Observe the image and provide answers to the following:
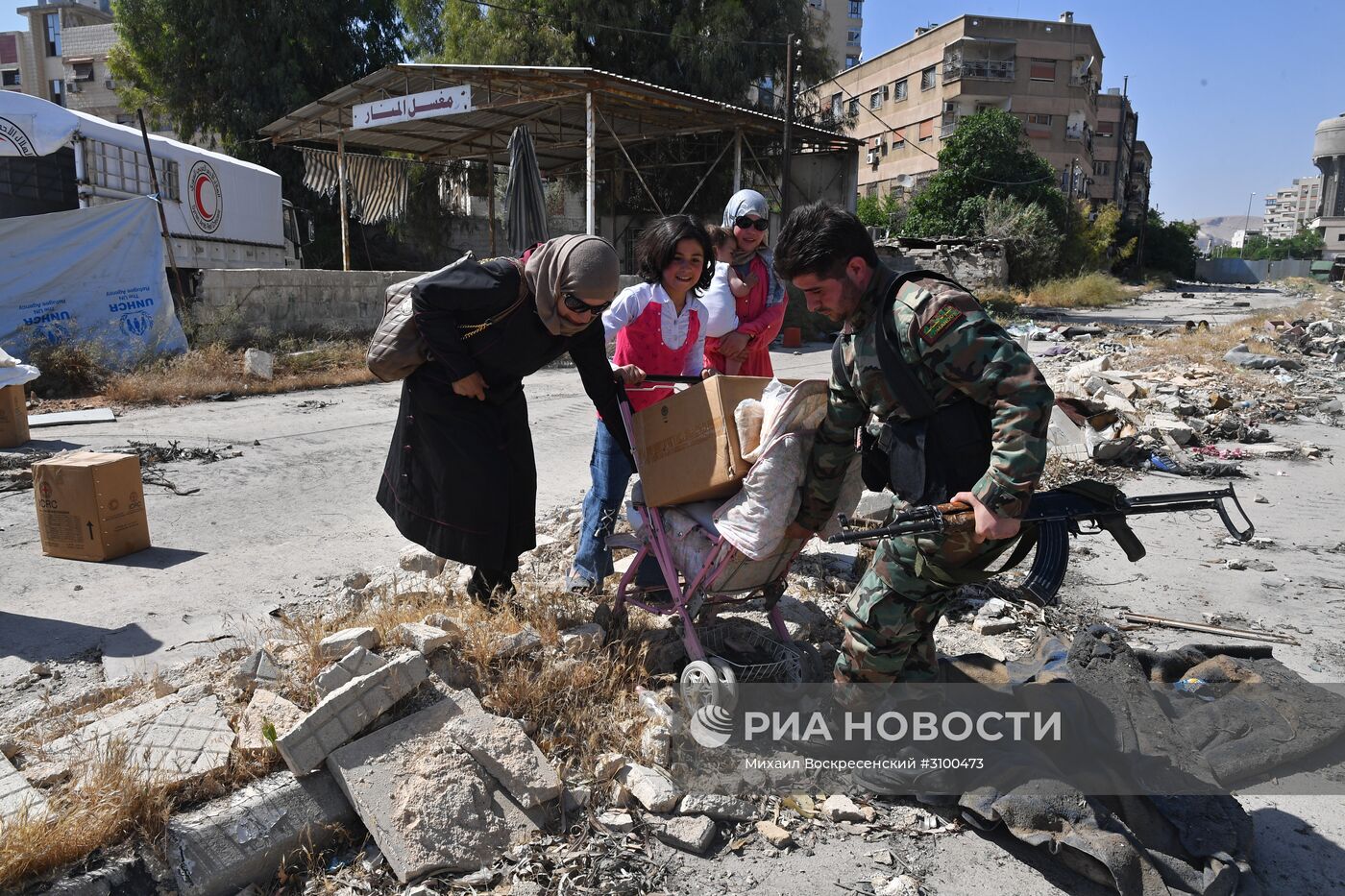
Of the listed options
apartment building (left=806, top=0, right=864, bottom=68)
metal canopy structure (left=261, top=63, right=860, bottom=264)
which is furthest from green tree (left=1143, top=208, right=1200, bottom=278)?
metal canopy structure (left=261, top=63, right=860, bottom=264)

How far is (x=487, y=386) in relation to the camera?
317 cm

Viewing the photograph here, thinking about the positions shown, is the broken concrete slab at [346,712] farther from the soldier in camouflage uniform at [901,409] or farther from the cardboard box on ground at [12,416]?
the cardboard box on ground at [12,416]

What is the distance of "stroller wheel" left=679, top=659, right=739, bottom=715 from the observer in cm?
274

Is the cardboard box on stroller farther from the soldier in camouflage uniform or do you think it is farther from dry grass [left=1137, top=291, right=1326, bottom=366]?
dry grass [left=1137, top=291, right=1326, bottom=366]

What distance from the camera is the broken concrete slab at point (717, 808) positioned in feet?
8.27

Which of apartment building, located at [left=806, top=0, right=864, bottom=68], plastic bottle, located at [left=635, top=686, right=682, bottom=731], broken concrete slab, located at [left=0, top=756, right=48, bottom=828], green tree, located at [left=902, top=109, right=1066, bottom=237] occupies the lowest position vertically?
plastic bottle, located at [left=635, top=686, right=682, bottom=731]

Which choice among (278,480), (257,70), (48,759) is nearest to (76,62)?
(257,70)

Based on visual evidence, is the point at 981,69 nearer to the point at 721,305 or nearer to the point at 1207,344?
the point at 1207,344

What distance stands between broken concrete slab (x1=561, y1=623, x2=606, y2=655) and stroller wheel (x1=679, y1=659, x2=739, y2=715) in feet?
1.31

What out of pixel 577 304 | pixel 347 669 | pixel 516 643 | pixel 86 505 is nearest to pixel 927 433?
pixel 577 304

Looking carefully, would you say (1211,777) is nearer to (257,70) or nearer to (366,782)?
(366,782)

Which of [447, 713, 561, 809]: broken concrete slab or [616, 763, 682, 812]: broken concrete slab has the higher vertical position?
[447, 713, 561, 809]: broken concrete slab

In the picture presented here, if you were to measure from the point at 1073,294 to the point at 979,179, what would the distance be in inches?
271

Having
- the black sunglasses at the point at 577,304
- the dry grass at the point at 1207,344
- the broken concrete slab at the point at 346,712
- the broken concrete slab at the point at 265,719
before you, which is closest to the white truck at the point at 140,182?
the black sunglasses at the point at 577,304
